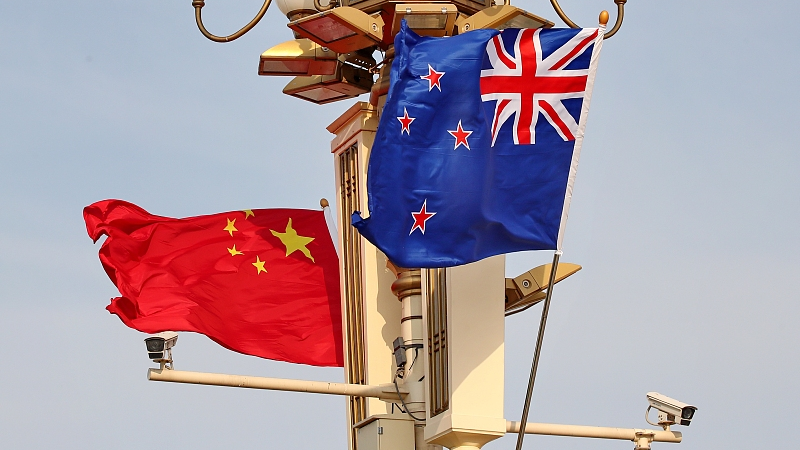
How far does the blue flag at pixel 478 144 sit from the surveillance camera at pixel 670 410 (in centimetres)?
271

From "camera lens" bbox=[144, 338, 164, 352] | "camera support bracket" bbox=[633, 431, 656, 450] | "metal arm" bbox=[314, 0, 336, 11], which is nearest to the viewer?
"camera lens" bbox=[144, 338, 164, 352]

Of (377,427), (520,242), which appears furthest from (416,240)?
(377,427)

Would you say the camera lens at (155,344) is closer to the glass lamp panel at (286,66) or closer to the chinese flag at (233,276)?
the chinese flag at (233,276)

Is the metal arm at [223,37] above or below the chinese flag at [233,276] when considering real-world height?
above

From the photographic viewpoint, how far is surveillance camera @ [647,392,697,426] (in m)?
21.0

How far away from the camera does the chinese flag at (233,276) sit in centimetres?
2456

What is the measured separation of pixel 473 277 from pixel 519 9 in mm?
3451

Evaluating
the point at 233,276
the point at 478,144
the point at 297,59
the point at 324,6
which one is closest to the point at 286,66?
the point at 297,59

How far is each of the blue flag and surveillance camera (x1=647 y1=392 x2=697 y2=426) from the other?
271 centimetres

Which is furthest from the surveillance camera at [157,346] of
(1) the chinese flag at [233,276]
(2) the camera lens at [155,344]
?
(1) the chinese flag at [233,276]

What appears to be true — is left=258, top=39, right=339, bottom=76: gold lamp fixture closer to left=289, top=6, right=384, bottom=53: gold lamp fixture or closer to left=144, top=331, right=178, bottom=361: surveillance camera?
Result: left=289, top=6, right=384, bottom=53: gold lamp fixture

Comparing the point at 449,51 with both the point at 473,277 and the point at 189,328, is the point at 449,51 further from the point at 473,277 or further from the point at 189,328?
the point at 189,328

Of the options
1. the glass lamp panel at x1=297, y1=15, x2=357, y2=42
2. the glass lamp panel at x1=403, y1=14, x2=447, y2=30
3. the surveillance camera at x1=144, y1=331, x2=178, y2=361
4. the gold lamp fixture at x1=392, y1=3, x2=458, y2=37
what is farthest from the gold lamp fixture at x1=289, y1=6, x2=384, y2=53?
the surveillance camera at x1=144, y1=331, x2=178, y2=361

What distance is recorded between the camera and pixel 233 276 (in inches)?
1000
